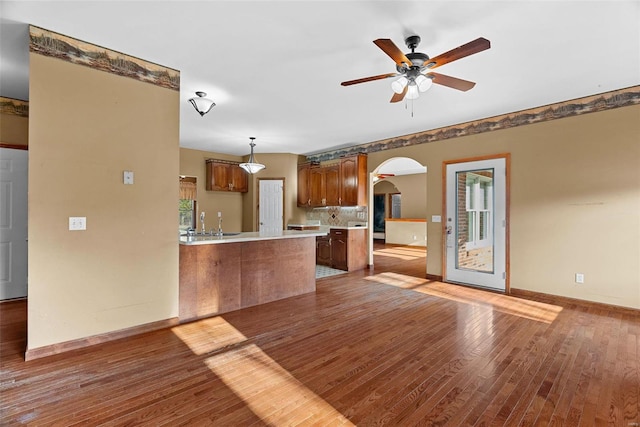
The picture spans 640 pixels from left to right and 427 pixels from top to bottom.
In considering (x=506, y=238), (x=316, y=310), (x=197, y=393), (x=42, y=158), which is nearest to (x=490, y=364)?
(x=316, y=310)

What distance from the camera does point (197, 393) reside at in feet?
6.86

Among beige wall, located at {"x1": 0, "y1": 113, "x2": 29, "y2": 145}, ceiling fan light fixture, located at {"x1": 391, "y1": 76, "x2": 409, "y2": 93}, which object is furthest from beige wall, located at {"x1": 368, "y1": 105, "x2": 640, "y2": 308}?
beige wall, located at {"x1": 0, "y1": 113, "x2": 29, "y2": 145}

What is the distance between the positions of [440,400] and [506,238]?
343cm

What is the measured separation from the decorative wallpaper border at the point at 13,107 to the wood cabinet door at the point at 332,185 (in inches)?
200

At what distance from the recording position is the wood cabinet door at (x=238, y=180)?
7.54 meters

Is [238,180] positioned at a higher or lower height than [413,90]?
lower

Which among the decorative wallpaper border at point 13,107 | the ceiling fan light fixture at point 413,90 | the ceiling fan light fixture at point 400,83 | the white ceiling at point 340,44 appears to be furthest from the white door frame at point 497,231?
the decorative wallpaper border at point 13,107

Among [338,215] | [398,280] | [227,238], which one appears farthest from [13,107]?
[398,280]

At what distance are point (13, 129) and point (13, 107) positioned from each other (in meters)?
0.29

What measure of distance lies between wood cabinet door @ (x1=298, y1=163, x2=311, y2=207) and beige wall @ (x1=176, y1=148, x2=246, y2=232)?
1495 mm

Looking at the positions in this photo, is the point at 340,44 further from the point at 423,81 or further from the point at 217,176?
the point at 217,176

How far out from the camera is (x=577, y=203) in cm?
408

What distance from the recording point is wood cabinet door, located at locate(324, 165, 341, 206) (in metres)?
6.95

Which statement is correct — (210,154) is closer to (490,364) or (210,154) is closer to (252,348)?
(252,348)
